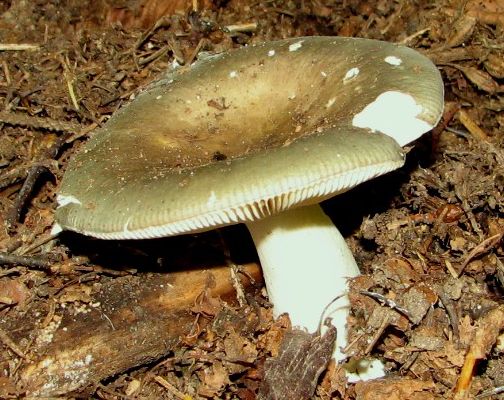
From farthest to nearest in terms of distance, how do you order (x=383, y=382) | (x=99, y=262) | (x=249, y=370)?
1. (x=99, y=262)
2. (x=249, y=370)
3. (x=383, y=382)

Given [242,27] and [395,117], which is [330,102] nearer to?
[395,117]

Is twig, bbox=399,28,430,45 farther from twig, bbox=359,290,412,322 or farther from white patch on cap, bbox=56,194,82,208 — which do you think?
white patch on cap, bbox=56,194,82,208

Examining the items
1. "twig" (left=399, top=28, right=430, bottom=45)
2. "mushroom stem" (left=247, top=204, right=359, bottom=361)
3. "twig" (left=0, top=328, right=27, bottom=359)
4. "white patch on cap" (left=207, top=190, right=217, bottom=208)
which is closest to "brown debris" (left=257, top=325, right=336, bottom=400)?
"mushroom stem" (left=247, top=204, right=359, bottom=361)

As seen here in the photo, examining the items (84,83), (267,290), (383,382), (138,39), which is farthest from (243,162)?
(138,39)

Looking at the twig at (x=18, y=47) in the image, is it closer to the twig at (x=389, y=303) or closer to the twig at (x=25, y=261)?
the twig at (x=25, y=261)

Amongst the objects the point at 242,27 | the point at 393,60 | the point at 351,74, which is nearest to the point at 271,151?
the point at 351,74

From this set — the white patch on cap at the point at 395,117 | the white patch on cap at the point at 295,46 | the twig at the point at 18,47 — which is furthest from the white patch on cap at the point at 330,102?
the twig at the point at 18,47

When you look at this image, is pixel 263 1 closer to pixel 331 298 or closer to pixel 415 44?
pixel 415 44
